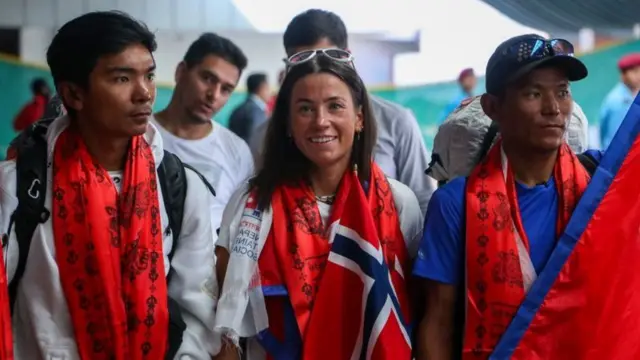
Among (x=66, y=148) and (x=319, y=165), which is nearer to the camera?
(x=66, y=148)

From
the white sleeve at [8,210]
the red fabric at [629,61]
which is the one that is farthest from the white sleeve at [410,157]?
the red fabric at [629,61]

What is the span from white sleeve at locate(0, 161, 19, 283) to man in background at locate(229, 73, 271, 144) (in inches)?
135

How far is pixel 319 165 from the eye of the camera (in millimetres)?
2158

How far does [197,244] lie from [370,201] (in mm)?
424

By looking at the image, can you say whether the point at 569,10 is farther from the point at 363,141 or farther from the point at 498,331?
the point at 498,331

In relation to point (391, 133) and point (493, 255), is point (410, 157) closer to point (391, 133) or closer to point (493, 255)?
point (391, 133)

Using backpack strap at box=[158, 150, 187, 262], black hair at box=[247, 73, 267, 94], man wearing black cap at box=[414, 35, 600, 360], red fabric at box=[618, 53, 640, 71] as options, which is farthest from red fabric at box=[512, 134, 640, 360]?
black hair at box=[247, 73, 267, 94]

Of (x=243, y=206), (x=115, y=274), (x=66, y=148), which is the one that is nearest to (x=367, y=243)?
(x=243, y=206)

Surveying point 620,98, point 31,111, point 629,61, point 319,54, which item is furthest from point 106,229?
point 31,111

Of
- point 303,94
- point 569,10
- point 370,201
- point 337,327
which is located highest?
point 569,10

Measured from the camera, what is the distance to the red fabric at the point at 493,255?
191 cm

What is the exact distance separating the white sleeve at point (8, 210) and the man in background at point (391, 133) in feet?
4.47

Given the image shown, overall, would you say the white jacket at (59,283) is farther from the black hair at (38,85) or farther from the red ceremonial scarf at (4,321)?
the black hair at (38,85)

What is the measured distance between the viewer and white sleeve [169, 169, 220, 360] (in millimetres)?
2020
